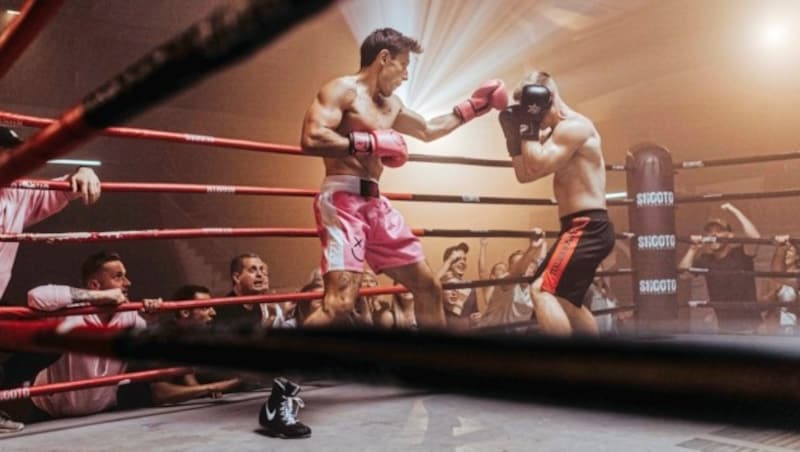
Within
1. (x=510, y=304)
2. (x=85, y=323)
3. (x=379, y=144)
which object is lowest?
(x=510, y=304)

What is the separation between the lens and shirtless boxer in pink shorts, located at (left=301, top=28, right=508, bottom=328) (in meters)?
1.62

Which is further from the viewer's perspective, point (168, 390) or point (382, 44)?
point (168, 390)

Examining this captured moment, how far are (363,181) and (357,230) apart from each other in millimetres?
133

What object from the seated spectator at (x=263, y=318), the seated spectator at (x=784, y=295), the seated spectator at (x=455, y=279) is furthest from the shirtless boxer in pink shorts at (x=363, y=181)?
the seated spectator at (x=784, y=295)

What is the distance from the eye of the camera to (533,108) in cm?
206

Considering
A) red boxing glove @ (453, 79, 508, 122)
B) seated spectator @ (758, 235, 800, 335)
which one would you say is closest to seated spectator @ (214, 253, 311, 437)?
red boxing glove @ (453, 79, 508, 122)

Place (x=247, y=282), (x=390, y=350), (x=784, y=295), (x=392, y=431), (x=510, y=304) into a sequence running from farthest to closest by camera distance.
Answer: (x=510, y=304) < (x=784, y=295) < (x=247, y=282) < (x=392, y=431) < (x=390, y=350)

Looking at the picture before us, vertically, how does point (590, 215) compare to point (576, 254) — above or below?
above

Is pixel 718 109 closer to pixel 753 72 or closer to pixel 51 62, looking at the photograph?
pixel 753 72

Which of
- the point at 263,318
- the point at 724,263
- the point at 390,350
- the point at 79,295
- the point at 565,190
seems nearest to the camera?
the point at 390,350

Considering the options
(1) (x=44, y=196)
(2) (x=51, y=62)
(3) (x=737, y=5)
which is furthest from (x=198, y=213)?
(3) (x=737, y=5)

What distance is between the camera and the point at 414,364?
1.00ft

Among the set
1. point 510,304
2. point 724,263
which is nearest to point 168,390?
point 510,304

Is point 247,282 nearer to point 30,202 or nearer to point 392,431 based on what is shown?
point 30,202
